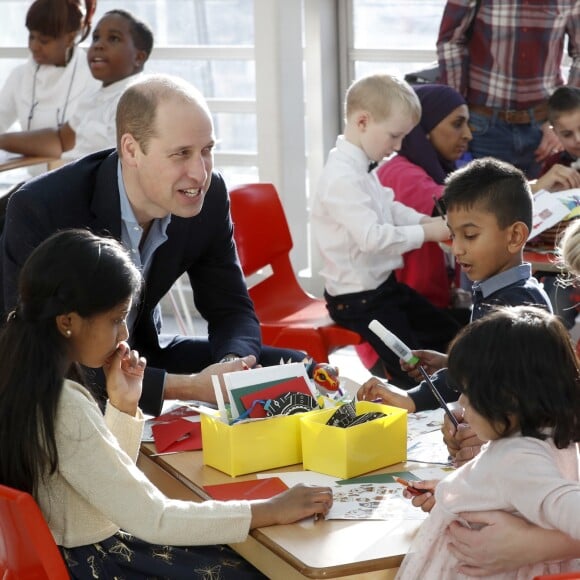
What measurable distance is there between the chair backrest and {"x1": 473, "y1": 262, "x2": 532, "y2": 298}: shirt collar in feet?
4.59

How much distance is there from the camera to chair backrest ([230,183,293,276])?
390cm

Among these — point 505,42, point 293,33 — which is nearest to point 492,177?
point 505,42

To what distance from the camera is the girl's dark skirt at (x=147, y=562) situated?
6.33 ft

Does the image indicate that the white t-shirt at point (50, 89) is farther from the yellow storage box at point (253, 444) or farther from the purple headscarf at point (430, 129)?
the yellow storage box at point (253, 444)

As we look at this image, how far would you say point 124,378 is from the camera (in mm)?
2160

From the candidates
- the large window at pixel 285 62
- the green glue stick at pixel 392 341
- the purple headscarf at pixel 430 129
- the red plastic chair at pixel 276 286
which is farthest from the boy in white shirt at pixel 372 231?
the green glue stick at pixel 392 341

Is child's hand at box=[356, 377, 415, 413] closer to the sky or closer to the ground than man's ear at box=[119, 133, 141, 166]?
closer to the ground

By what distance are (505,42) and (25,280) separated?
3.01m

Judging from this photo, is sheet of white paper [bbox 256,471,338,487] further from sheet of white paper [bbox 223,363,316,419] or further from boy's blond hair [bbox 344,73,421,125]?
boy's blond hair [bbox 344,73,421,125]

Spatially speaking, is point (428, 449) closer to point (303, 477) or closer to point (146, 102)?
point (303, 477)

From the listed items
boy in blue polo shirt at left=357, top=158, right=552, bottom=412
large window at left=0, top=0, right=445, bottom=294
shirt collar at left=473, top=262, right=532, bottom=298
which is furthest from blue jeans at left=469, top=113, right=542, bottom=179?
shirt collar at left=473, top=262, right=532, bottom=298

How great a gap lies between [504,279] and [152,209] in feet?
2.76

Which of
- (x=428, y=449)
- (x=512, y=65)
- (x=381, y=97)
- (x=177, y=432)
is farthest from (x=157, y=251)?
(x=512, y=65)

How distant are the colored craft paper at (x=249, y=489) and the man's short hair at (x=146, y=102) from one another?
0.91 m
